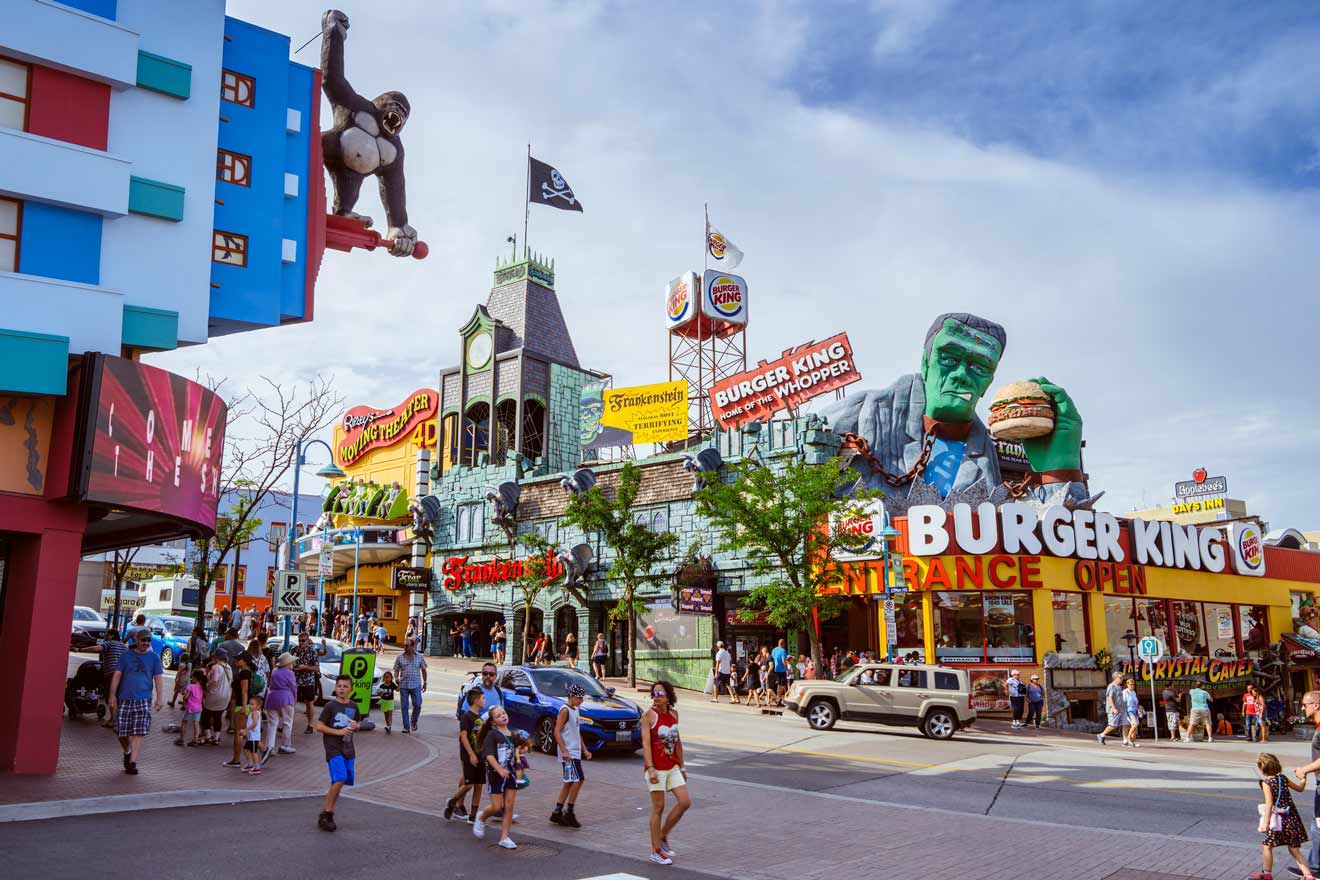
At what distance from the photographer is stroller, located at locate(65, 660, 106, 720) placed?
20.6 m

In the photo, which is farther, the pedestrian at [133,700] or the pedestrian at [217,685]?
the pedestrian at [217,685]

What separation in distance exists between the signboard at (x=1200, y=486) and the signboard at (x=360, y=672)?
67046 mm

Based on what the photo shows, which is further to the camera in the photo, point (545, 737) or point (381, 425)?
point (381, 425)

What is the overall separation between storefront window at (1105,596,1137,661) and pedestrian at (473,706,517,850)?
29754 millimetres

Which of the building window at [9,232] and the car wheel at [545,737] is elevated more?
the building window at [9,232]

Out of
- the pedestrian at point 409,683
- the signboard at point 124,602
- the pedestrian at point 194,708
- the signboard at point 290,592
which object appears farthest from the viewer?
the signboard at point 124,602

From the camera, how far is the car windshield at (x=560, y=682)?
62.3 feet

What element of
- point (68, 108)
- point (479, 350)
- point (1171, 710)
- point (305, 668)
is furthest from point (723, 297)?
point (68, 108)

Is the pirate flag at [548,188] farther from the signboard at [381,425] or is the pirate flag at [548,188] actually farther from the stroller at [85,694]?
the stroller at [85,694]

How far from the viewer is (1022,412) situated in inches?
1839

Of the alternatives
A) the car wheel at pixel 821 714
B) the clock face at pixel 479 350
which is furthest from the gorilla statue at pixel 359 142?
the clock face at pixel 479 350

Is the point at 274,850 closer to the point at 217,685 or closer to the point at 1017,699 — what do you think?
the point at 217,685

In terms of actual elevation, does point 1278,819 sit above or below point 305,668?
below

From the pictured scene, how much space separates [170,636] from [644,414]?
2282cm
